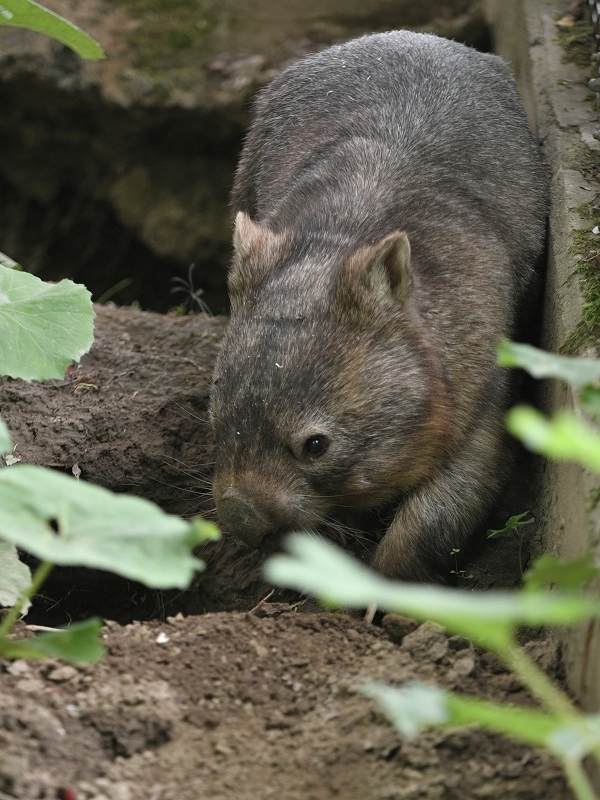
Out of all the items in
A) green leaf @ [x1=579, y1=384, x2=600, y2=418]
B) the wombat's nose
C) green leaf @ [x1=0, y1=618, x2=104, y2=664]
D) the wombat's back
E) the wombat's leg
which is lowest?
the wombat's leg

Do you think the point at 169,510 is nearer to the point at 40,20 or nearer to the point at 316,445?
the point at 316,445

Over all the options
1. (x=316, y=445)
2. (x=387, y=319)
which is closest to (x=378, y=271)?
(x=387, y=319)

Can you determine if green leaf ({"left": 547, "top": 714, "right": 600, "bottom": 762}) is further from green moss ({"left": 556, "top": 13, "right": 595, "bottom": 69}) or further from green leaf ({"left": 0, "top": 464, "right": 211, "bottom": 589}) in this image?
green moss ({"left": 556, "top": 13, "right": 595, "bottom": 69})

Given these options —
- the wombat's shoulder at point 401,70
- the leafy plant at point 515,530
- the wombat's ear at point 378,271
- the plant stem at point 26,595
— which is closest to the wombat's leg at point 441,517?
the leafy plant at point 515,530

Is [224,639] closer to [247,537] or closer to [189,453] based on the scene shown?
[247,537]

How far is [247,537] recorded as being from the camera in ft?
11.2

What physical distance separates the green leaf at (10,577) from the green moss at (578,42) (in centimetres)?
362

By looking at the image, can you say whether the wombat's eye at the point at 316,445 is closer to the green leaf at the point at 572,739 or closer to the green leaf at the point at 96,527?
the green leaf at the point at 96,527

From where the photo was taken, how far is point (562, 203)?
Result: 160 inches

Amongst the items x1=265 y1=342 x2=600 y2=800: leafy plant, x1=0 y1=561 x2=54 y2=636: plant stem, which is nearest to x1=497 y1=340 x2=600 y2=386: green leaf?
x1=265 y1=342 x2=600 y2=800: leafy plant

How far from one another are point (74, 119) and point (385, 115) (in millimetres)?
3261

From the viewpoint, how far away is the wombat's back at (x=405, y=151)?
3957 mm

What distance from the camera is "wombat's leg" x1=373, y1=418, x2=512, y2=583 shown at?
3.68 meters

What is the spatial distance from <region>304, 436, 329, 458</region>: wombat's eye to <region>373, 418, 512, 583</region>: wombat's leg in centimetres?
48
